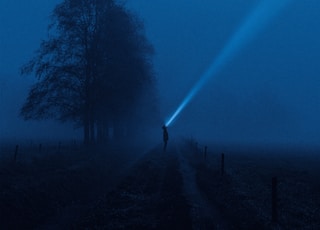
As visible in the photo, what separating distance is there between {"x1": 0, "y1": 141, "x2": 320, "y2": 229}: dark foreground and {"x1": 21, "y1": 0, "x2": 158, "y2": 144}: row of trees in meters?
10.9

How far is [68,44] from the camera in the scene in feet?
114

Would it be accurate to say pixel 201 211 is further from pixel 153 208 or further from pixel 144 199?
pixel 144 199

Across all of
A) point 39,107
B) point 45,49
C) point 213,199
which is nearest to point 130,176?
point 213,199

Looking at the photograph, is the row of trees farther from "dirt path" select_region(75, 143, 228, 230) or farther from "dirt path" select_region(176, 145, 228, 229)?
"dirt path" select_region(176, 145, 228, 229)

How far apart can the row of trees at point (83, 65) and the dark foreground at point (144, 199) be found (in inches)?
430

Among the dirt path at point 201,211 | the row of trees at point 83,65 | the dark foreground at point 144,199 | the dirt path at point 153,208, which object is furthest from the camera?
the row of trees at point 83,65

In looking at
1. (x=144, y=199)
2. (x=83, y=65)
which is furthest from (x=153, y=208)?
(x=83, y=65)

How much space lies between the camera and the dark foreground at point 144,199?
465 inches

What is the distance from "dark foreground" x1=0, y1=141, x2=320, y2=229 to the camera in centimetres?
1181

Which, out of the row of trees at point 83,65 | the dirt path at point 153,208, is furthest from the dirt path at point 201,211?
the row of trees at point 83,65

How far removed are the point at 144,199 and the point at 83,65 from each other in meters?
22.3

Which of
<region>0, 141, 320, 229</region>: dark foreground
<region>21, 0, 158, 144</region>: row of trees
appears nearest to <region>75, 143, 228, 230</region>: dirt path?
<region>0, 141, 320, 229</region>: dark foreground

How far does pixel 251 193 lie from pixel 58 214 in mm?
9050

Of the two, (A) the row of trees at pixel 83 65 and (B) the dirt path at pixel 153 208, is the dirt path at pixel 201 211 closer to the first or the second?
(B) the dirt path at pixel 153 208
